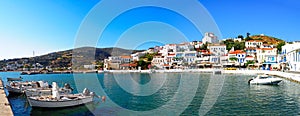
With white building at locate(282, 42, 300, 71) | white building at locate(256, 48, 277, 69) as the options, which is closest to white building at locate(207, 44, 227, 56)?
white building at locate(256, 48, 277, 69)

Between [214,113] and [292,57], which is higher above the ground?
[292,57]

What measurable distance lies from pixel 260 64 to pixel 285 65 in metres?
13.5

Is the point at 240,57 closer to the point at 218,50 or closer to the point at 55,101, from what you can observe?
the point at 218,50

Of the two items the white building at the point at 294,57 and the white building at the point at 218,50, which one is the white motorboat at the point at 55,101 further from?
the white building at the point at 218,50

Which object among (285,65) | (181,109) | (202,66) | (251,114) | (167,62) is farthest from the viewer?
(167,62)

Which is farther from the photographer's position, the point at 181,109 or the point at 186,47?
the point at 186,47

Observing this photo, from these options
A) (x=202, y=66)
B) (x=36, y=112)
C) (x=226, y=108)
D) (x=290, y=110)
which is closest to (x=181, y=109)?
(x=226, y=108)

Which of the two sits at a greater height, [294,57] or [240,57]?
[240,57]

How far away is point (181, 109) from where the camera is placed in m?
16.0

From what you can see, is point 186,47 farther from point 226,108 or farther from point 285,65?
point 226,108

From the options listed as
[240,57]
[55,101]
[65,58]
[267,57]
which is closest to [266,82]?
[55,101]

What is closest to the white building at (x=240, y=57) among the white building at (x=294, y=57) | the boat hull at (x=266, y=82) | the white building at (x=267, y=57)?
the white building at (x=267, y=57)

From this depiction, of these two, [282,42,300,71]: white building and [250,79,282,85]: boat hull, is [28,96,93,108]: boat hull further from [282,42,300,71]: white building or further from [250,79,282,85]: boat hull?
[282,42,300,71]: white building

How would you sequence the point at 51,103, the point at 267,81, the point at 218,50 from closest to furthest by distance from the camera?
the point at 51,103 → the point at 267,81 → the point at 218,50
